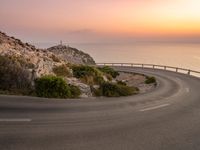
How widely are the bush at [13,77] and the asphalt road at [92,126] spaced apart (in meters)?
2.80

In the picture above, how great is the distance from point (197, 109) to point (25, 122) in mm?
10345

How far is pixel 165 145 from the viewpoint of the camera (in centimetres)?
905

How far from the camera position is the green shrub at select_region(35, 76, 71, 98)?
16906 mm

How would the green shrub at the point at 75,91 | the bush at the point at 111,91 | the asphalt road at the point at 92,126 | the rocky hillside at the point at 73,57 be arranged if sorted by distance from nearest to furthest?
the asphalt road at the point at 92,126 → the green shrub at the point at 75,91 → the bush at the point at 111,91 → the rocky hillside at the point at 73,57

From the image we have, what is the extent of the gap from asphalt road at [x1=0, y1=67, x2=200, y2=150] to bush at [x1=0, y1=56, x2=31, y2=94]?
2.80 m

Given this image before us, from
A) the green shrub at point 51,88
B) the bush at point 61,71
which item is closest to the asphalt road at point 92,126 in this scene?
the green shrub at point 51,88

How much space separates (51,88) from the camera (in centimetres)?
1741

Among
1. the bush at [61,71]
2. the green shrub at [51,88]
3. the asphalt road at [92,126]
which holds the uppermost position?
the bush at [61,71]

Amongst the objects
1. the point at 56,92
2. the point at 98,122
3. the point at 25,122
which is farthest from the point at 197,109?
the point at 25,122

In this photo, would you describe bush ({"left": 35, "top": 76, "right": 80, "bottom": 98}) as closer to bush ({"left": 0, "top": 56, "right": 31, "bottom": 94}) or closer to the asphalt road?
bush ({"left": 0, "top": 56, "right": 31, "bottom": 94})

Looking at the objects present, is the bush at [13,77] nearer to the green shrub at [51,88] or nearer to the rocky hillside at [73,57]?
the green shrub at [51,88]

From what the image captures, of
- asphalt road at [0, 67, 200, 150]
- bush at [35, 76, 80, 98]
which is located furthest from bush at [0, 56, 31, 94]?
asphalt road at [0, 67, 200, 150]

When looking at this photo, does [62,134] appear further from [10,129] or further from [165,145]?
[165,145]

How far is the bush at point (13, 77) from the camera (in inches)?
671
